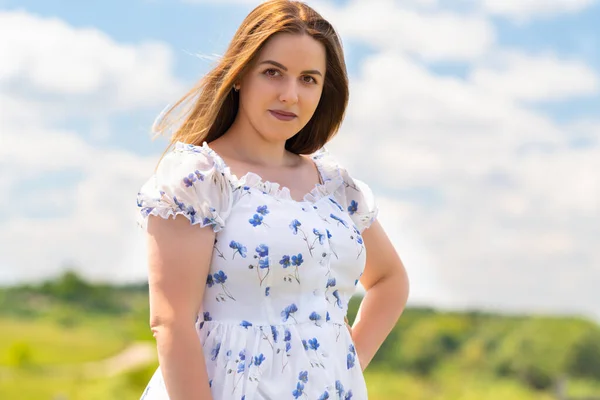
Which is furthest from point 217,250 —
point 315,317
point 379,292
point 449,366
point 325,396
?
point 449,366

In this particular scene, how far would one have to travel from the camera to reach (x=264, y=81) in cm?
184

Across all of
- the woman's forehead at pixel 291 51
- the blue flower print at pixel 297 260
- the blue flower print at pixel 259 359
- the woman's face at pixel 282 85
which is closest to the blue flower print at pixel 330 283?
the blue flower print at pixel 297 260

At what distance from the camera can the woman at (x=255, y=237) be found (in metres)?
1.71

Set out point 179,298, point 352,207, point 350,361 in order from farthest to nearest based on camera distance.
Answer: point 352,207 → point 350,361 → point 179,298

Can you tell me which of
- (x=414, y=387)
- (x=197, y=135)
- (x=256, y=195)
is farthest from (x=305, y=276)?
(x=414, y=387)

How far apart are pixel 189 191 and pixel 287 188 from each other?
0.25m

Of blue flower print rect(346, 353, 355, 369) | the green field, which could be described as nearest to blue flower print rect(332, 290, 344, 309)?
blue flower print rect(346, 353, 355, 369)

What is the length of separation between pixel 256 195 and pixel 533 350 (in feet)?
24.4

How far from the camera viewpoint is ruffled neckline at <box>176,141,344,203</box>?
1.80 meters

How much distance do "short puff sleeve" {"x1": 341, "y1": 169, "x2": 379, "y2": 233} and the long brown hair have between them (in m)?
0.20

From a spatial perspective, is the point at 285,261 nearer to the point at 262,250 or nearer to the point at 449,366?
the point at 262,250

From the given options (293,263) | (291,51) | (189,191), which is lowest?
(293,263)

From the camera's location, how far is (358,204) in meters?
2.10

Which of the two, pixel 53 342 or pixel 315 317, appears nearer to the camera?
pixel 315 317
